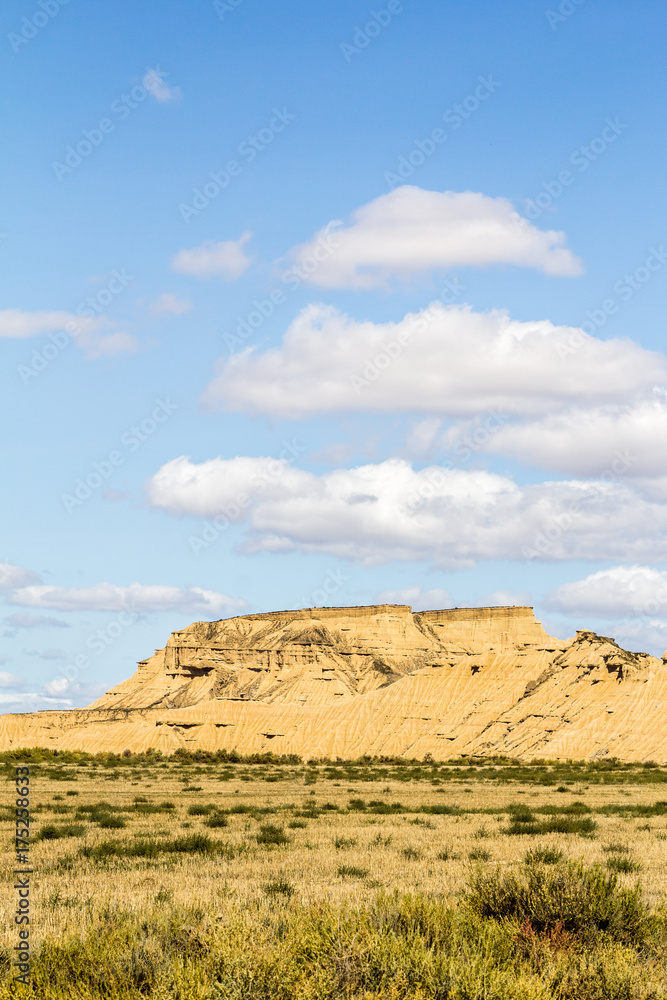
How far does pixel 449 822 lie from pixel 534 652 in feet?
262

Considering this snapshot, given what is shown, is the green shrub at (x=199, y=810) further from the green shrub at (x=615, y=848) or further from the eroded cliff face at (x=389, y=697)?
the eroded cliff face at (x=389, y=697)

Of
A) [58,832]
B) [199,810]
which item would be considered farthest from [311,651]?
[58,832]

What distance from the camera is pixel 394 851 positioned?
1916cm

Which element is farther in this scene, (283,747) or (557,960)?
(283,747)

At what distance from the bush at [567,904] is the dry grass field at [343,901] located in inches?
0.7

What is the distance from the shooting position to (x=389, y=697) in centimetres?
10750

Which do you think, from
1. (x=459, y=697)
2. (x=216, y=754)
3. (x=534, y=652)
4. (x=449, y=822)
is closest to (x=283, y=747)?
(x=216, y=754)

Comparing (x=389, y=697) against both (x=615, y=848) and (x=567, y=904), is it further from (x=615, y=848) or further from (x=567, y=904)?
(x=567, y=904)

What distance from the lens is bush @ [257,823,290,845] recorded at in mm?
20672

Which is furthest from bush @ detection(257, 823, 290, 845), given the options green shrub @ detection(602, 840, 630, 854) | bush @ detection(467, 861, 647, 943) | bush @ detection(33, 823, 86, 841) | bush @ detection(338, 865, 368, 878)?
bush @ detection(467, 861, 647, 943)

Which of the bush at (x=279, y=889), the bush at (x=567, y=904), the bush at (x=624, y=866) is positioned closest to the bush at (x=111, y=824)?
the bush at (x=279, y=889)

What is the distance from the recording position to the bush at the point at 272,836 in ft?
67.8

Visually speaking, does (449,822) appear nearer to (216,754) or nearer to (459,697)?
(216,754)

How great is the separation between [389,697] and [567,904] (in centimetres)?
10036
